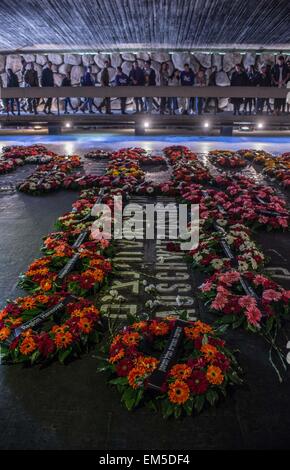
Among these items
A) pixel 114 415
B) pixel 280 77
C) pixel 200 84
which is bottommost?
pixel 114 415

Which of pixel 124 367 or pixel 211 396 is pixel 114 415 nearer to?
pixel 124 367

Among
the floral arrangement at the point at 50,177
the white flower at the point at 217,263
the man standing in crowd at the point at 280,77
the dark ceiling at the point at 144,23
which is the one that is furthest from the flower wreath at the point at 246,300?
the man standing in crowd at the point at 280,77

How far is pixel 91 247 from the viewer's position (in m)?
4.85

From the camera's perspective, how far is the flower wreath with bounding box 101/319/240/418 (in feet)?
8.25

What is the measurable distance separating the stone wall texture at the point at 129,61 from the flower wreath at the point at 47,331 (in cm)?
2314

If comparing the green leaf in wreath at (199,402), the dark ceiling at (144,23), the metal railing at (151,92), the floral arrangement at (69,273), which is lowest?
the green leaf in wreath at (199,402)

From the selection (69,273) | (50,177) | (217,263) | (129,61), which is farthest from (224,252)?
(129,61)

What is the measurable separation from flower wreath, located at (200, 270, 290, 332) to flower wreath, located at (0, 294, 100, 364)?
1153mm

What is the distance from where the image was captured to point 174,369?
2621 millimetres

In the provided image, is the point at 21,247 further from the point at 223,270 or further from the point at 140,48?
the point at 140,48

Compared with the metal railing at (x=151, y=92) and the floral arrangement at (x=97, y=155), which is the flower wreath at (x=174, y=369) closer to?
the floral arrangement at (x=97, y=155)

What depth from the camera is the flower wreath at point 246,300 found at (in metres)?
3.41

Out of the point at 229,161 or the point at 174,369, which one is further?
the point at 229,161

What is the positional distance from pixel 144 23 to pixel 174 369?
17.3m
